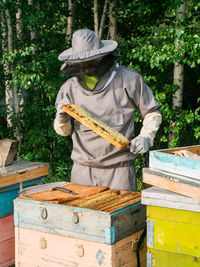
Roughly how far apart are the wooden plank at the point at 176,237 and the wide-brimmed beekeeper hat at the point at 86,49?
101 cm

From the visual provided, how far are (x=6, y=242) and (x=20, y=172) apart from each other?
488 millimetres

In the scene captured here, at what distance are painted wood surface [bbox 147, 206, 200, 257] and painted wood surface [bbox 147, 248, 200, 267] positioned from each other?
0.8 inches

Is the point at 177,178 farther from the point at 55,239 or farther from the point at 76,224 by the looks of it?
the point at 55,239

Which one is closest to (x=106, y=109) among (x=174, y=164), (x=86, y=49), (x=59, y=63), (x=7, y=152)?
(x=86, y=49)

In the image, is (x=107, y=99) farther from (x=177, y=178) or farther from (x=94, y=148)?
(x=177, y=178)

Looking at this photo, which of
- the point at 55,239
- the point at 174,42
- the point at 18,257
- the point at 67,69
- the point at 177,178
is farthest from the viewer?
the point at 174,42

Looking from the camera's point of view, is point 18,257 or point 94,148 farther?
point 94,148

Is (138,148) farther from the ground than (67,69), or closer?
closer

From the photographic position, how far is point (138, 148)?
237cm

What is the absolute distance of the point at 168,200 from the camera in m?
1.95

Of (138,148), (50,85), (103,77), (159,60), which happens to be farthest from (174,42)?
(138,148)

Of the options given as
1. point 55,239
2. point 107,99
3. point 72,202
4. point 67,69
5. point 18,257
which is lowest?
point 18,257

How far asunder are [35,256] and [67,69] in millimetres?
1143

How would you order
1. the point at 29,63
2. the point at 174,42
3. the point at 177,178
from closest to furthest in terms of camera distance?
the point at 177,178
the point at 174,42
the point at 29,63
